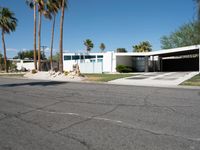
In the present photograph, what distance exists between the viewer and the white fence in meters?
42.2

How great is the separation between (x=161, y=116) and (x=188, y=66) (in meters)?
40.3

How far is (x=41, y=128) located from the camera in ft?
20.5

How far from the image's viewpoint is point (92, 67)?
142ft

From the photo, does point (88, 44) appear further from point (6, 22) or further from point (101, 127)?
point (101, 127)

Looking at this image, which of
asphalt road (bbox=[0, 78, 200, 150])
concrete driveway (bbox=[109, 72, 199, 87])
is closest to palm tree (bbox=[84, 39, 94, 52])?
concrete driveway (bbox=[109, 72, 199, 87])

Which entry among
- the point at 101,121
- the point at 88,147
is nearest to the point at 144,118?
the point at 101,121

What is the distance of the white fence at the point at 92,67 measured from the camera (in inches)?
1662

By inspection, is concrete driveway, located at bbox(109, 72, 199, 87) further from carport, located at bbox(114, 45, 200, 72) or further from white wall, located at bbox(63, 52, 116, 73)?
carport, located at bbox(114, 45, 200, 72)

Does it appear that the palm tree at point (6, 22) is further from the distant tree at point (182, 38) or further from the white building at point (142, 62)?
the distant tree at point (182, 38)

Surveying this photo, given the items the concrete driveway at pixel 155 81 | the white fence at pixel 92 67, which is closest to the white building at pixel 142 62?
the white fence at pixel 92 67

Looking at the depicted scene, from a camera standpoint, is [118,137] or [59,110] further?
[59,110]

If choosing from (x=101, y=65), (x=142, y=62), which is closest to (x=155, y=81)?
(x=101, y=65)

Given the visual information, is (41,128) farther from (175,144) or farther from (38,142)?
(175,144)

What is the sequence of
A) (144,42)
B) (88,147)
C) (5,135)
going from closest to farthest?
1. (88,147)
2. (5,135)
3. (144,42)
